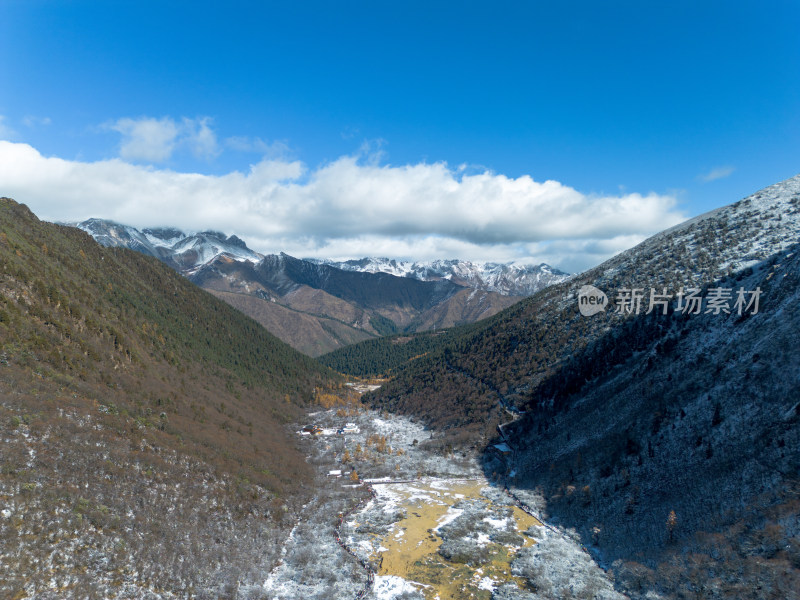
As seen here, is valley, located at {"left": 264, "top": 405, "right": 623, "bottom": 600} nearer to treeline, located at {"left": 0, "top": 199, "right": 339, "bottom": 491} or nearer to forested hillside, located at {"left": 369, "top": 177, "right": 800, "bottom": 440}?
treeline, located at {"left": 0, "top": 199, "right": 339, "bottom": 491}

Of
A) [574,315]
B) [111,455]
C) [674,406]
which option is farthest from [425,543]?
[574,315]

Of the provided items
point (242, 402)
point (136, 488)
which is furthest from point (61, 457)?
point (242, 402)

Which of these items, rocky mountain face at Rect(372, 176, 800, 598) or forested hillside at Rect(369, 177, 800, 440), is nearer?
rocky mountain face at Rect(372, 176, 800, 598)

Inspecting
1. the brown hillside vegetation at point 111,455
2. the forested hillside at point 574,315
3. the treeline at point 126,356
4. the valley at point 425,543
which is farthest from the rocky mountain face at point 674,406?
the treeline at point 126,356

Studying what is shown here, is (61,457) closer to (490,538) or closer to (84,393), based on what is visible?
(84,393)

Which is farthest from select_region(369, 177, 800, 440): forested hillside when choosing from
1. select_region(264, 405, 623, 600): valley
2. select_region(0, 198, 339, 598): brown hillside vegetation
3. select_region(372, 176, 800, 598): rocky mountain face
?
select_region(0, 198, 339, 598): brown hillside vegetation
